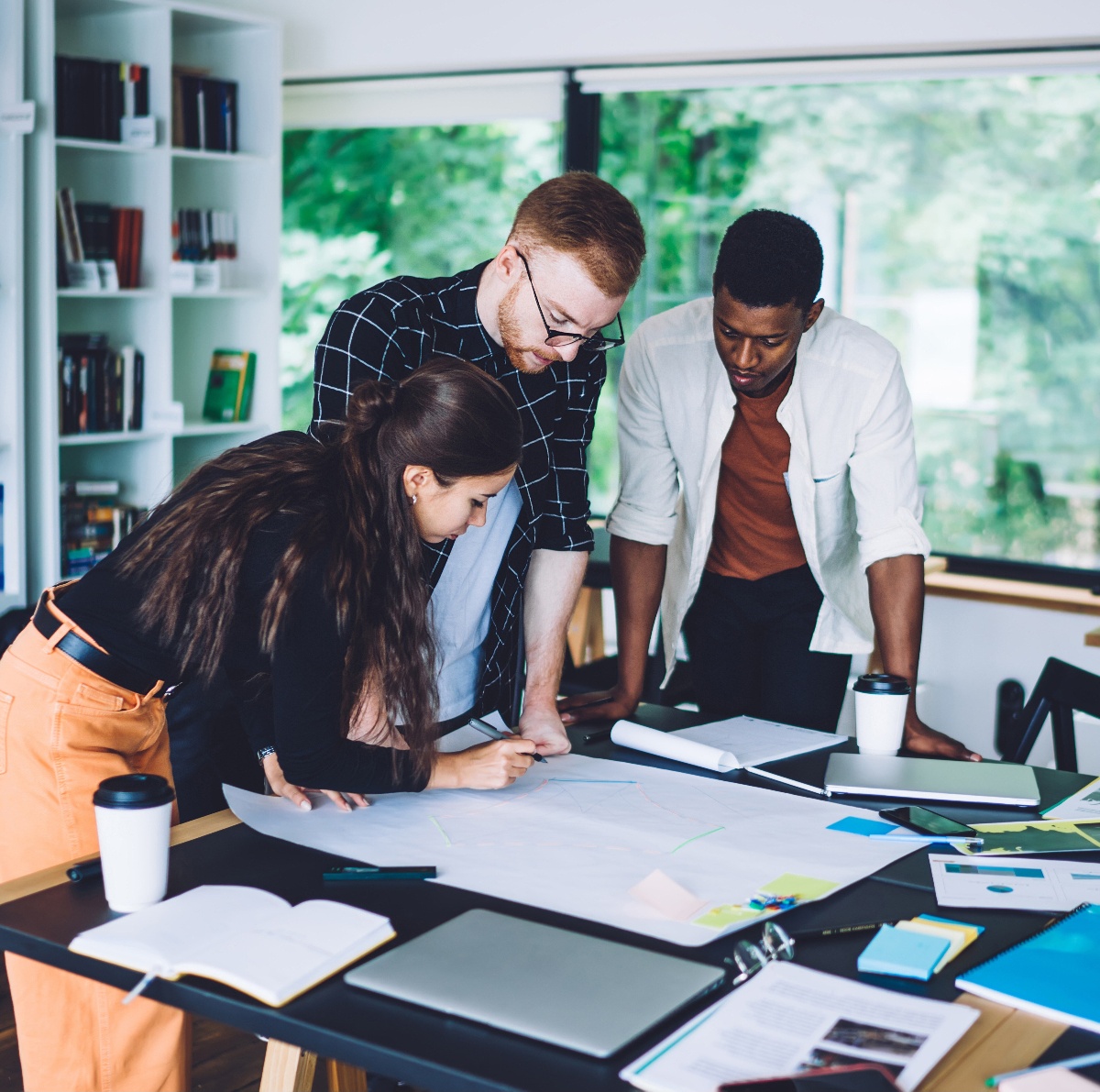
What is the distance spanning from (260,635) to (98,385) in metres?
2.79

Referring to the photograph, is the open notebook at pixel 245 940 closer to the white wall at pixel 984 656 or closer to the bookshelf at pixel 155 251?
the bookshelf at pixel 155 251

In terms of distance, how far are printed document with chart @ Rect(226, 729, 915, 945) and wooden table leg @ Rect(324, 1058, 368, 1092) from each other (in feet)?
1.23

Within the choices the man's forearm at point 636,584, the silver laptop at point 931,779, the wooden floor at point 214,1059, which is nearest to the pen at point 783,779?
the silver laptop at point 931,779

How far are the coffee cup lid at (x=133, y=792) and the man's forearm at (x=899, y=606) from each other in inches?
49.1

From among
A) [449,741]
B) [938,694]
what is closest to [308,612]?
[449,741]

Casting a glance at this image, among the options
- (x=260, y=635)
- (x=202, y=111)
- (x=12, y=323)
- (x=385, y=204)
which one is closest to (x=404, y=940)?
(x=260, y=635)

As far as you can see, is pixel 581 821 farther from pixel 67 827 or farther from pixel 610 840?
pixel 67 827

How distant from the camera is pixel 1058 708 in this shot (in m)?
2.12

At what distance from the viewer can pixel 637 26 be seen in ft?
12.9

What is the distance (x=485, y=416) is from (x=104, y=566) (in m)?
0.47

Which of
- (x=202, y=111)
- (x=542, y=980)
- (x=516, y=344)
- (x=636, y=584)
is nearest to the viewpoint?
(x=542, y=980)

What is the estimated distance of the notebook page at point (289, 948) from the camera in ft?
3.40

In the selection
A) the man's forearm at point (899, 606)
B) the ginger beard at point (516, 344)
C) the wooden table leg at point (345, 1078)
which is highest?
the ginger beard at point (516, 344)

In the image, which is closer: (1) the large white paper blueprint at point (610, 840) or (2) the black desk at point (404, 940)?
(2) the black desk at point (404, 940)
